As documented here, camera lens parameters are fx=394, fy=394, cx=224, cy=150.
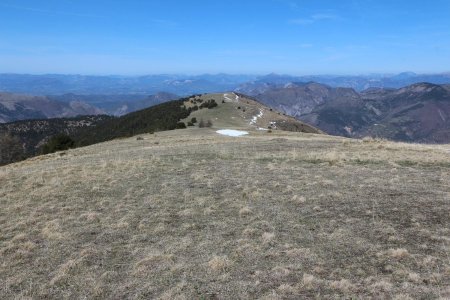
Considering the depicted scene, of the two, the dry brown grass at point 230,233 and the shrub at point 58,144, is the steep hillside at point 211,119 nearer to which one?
the shrub at point 58,144

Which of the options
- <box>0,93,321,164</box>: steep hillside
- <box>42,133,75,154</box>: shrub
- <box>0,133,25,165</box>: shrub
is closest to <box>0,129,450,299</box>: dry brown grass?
<box>42,133,75,154</box>: shrub

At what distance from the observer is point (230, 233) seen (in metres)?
14.0

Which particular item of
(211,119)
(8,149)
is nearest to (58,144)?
(211,119)

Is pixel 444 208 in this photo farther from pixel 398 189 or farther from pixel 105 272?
pixel 105 272

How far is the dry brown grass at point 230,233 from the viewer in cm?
1031

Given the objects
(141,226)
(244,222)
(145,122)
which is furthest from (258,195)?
(145,122)

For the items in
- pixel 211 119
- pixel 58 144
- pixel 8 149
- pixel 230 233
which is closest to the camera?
pixel 230 233

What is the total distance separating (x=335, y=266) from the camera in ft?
36.2

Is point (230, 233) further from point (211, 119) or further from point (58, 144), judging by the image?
point (211, 119)

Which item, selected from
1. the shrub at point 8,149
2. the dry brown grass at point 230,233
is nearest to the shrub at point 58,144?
the shrub at point 8,149

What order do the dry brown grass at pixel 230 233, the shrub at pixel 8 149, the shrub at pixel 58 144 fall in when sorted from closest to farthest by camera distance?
1. the dry brown grass at pixel 230 233
2. the shrub at pixel 58 144
3. the shrub at pixel 8 149

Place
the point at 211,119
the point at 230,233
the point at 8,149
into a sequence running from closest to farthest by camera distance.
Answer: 1. the point at 230,233
2. the point at 211,119
3. the point at 8,149

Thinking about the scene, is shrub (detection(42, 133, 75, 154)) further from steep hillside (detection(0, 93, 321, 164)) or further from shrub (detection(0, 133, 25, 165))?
shrub (detection(0, 133, 25, 165))

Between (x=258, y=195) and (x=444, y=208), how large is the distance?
765 cm
